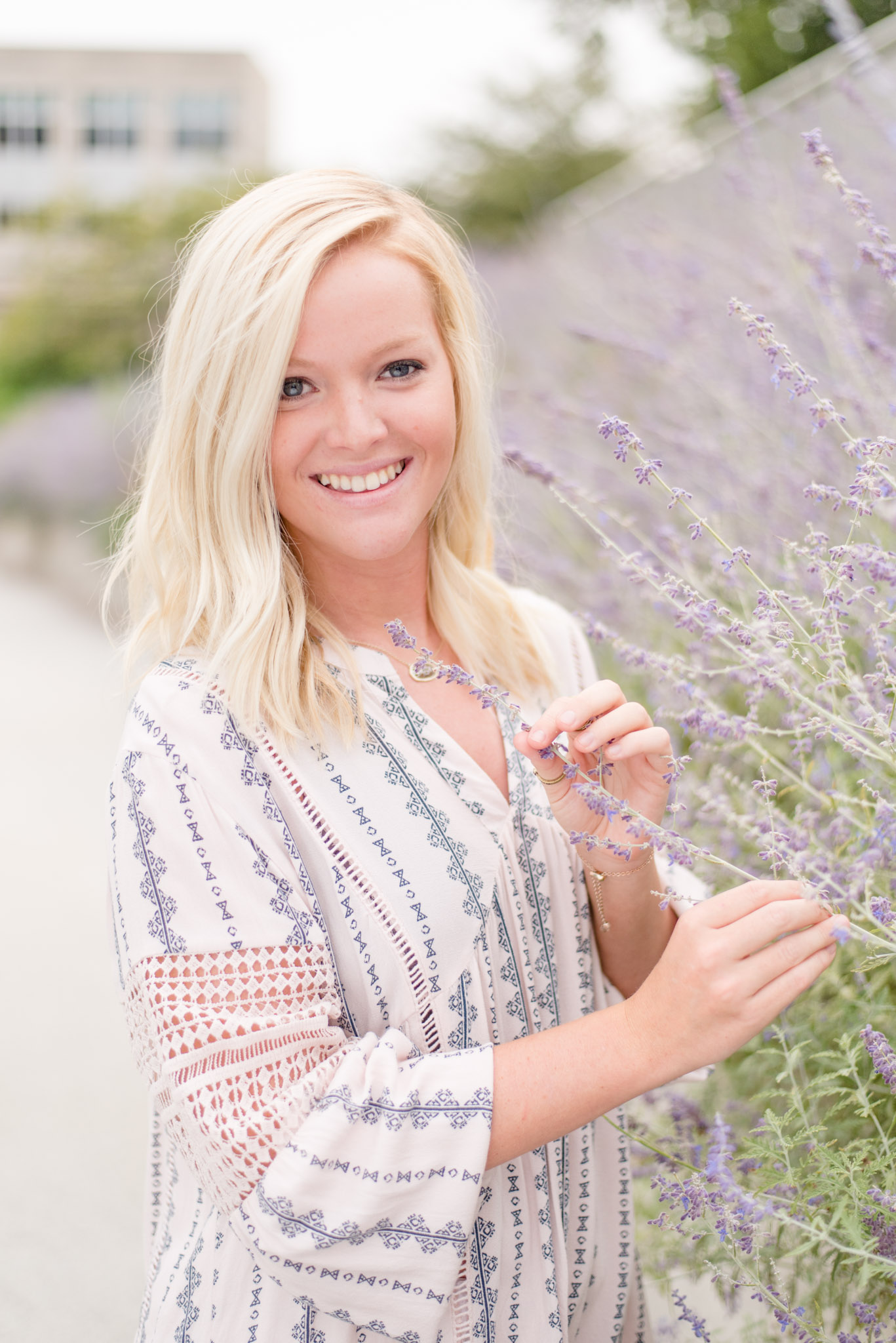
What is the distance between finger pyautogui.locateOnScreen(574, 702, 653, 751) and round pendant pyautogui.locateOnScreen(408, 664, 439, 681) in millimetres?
382

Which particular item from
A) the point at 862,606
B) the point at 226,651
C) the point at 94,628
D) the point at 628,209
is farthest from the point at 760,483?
the point at 94,628

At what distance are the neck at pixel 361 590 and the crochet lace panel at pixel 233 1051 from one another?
0.52 metres

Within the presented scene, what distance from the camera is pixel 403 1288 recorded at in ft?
3.91

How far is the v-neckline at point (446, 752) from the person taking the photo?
57.6 inches

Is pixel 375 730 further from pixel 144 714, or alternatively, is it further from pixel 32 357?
pixel 32 357

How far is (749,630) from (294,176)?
0.88 meters

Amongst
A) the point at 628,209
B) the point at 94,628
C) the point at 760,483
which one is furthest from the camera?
the point at 94,628

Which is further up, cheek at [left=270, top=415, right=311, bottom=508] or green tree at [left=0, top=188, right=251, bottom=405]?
green tree at [left=0, top=188, right=251, bottom=405]

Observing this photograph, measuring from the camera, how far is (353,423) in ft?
4.54

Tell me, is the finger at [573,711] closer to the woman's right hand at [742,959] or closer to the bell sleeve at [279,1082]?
the woman's right hand at [742,959]

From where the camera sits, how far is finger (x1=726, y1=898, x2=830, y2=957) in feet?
3.43

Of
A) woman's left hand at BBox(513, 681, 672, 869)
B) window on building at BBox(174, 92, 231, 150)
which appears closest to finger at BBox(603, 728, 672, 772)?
woman's left hand at BBox(513, 681, 672, 869)

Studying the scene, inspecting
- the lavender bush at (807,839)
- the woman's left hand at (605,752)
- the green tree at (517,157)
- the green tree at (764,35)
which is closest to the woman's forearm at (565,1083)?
the lavender bush at (807,839)

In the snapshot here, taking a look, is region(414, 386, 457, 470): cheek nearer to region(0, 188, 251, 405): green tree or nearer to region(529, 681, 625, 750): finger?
region(529, 681, 625, 750): finger
